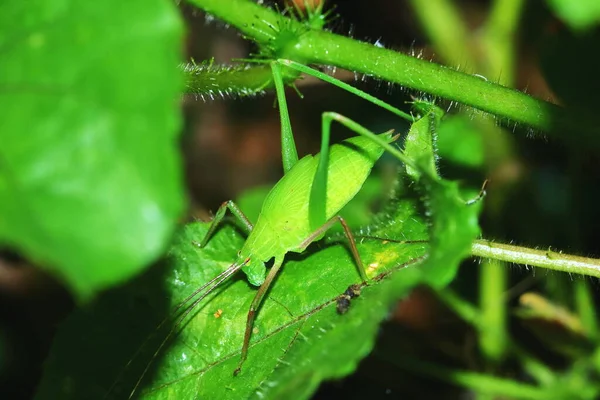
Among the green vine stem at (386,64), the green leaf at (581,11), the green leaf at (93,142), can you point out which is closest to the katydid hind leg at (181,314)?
the green vine stem at (386,64)

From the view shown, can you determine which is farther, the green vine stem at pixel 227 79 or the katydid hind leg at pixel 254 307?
the green vine stem at pixel 227 79

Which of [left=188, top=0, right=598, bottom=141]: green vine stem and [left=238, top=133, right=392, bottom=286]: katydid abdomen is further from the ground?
[left=188, top=0, right=598, bottom=141]: green vine stem

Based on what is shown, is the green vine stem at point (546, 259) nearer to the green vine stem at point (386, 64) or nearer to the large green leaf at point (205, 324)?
the large green leaf at point (205, 324)

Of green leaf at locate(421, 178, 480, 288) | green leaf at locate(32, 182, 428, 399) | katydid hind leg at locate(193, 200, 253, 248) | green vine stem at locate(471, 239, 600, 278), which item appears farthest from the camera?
katydid hind leg at locate(193, 200, 253, 248)

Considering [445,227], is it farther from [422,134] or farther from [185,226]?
[185,226]

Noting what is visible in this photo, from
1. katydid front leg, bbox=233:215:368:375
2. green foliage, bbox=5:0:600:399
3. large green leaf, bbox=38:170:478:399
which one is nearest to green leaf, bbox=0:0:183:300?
green foliage, bbox=5:0:600:399

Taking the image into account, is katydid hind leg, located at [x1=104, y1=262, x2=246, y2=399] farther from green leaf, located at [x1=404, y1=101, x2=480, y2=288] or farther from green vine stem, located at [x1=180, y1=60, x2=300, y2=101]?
green leaf, located at [x1=404, y1=101, x2=480, y2=288]
